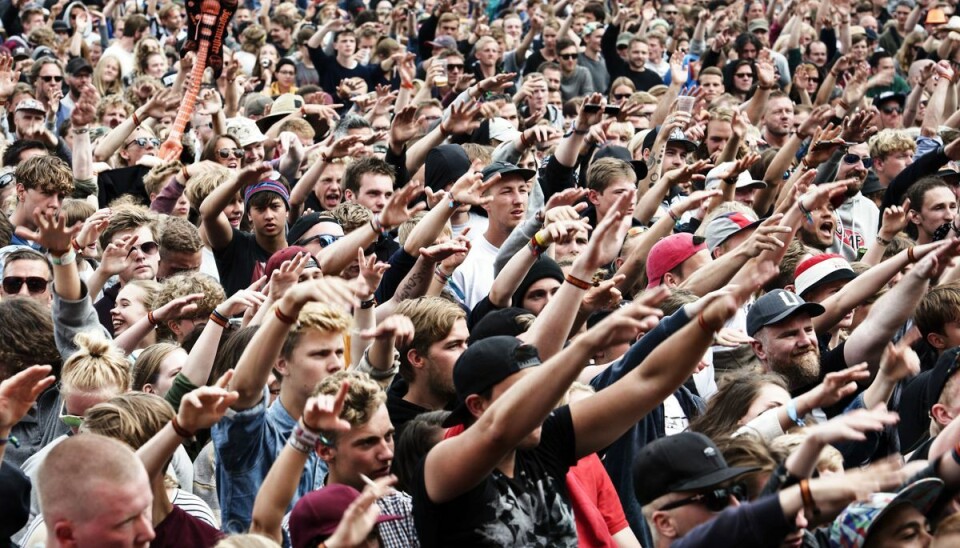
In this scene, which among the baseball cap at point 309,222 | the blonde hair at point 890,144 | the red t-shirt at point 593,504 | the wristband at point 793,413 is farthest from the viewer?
the blonde hair at point 890,144

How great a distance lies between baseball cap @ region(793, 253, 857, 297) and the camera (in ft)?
22.9

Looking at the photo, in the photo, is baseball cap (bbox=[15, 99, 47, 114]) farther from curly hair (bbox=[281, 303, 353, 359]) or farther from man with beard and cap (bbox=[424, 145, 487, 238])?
curly hair (bbox=[281, 303, 353, 359])

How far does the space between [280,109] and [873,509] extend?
339 inches

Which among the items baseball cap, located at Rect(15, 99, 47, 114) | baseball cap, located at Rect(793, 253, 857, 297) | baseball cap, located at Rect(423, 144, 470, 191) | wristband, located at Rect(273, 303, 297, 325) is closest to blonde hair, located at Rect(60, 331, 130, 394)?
wristband, located at Rect(273, 303, 297, 325)

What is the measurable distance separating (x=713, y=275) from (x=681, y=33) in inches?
422

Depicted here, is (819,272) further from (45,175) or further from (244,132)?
(244,132)

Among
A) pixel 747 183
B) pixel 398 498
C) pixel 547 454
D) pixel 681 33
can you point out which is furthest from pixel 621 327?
pixel 681 33

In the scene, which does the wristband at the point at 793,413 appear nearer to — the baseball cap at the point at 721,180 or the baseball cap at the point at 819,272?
the baseball cap at the point at 819,272

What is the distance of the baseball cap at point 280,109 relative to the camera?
1159 cm

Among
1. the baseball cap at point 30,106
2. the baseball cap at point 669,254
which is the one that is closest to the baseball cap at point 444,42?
the baseball cap at point 30,106

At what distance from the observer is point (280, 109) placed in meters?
11.8

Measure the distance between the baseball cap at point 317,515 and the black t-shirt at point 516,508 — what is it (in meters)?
0.22

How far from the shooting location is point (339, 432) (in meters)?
4.48

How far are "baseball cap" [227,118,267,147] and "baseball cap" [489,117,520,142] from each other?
1.87 m
